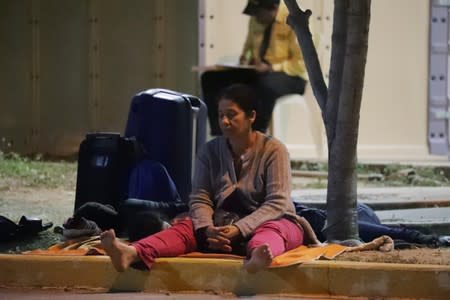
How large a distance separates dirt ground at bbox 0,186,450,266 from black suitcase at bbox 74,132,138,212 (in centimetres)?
42

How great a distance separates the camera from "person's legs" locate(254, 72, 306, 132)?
32.7ft

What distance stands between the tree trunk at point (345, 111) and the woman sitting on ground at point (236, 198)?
0.29 m

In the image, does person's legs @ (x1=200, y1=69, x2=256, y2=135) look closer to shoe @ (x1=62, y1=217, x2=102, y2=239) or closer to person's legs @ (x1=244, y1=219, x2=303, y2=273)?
shoe @ (x1=62, y1=217, x2=102, y2=239)

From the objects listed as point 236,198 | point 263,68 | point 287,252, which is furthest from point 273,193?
point 263,68

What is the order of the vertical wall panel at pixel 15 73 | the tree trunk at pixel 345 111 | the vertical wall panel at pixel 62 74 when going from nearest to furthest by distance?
1. the tree trunk at pixel 345 111
2. the vertical wall panel at pixel 62 74
3. the vertical wall panel at pixel 15 73

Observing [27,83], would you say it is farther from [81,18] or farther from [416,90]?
[416,90]

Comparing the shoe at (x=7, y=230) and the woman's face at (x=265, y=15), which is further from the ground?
the woman's face at (x=265, y=15)

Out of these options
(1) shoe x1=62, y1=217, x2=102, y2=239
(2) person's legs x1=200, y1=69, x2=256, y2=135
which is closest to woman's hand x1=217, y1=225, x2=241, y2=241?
(1) shoe x1=62, y1=217, x2=102, y2=239

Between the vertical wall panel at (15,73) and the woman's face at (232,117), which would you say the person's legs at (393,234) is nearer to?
the woman's face at (232,117)

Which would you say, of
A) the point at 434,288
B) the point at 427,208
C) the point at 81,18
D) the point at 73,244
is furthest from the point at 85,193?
the point at 81,18

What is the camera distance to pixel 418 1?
37.5ft

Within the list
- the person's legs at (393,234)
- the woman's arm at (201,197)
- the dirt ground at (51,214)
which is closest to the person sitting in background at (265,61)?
the dirt ground at (51,214)

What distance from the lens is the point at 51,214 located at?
744 centimetres

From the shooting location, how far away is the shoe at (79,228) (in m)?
5.67
